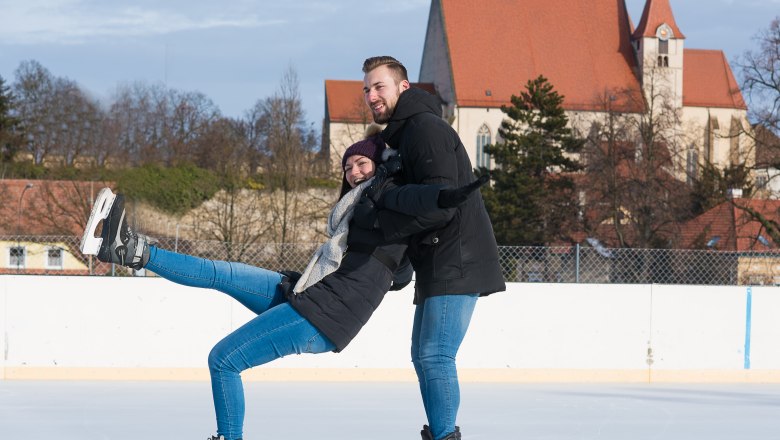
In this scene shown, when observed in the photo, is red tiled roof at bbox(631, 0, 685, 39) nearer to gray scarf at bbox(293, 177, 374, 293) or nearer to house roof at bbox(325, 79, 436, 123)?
house roof at bbox(325, 79, 436, 123)

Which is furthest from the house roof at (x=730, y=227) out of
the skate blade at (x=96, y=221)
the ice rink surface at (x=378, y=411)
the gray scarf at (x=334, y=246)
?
the skate blade at (x=96, y=221)

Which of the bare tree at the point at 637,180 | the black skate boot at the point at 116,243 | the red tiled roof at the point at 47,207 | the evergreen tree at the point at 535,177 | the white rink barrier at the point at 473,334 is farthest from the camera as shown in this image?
the evergreen tree at the point at 535,177

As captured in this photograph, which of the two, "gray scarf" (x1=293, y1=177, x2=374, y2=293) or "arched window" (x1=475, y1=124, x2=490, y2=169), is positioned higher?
"arched window" (x1=475, y1=124, x2=490, y2=169)

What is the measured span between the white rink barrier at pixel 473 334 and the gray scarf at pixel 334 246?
479 cm

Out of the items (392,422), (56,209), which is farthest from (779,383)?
(56,209)

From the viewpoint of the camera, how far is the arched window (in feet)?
177

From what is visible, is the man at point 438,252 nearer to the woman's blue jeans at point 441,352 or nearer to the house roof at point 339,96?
the woman's blue jeans at point 441,352

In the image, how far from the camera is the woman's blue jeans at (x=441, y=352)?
12.5 feet

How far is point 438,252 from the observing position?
376 cm

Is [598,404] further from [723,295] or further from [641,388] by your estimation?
[723,295]

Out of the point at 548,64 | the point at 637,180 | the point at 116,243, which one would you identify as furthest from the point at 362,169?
the point at 548,64

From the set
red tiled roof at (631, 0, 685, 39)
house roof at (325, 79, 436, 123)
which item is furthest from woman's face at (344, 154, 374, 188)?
red tiled roof at (631, 0, 685, 39)

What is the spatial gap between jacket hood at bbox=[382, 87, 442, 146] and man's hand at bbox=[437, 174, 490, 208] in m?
0.48

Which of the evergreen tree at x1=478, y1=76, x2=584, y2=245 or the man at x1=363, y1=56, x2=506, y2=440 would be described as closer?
the man at x1=363, y1=56, x2=506, y2=440
